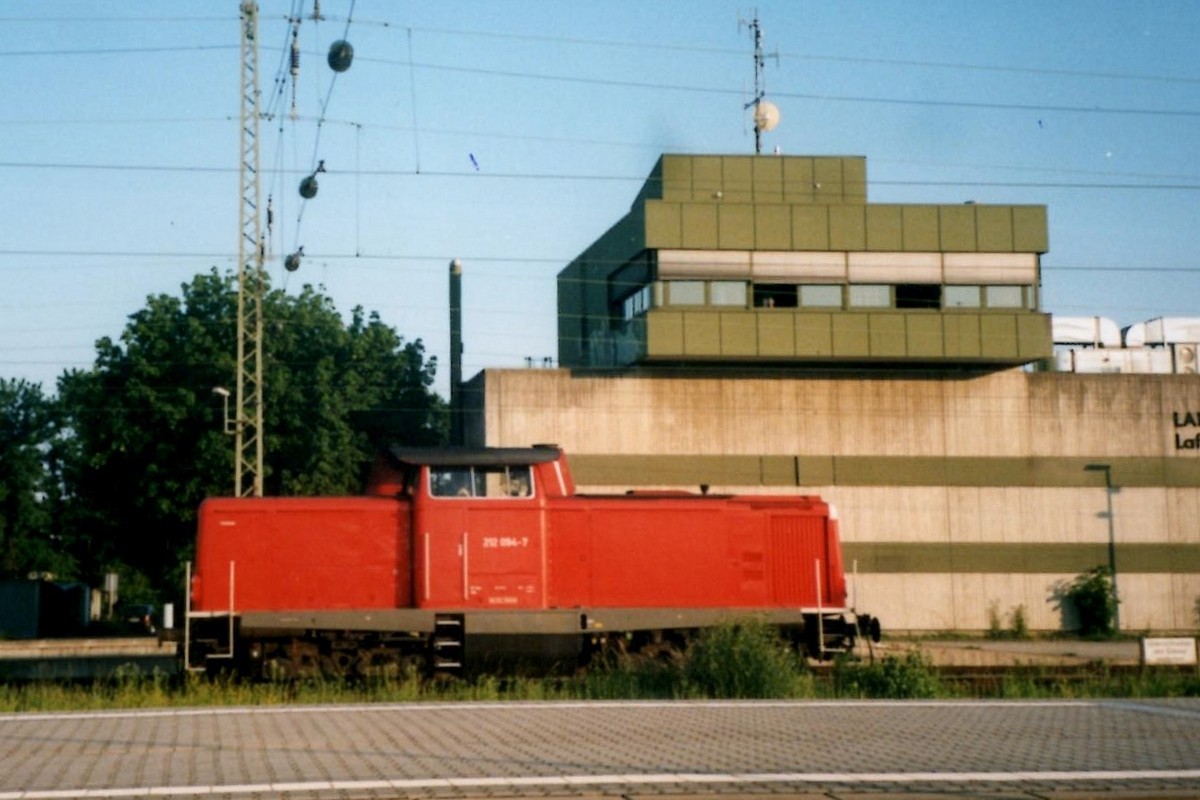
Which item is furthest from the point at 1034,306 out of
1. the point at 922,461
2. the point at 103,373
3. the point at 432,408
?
the point at 103,373

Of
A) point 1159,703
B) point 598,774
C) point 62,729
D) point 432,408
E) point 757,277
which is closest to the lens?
point 598,774

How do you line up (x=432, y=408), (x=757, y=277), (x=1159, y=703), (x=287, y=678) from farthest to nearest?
(x=432, y=408) → (x=757, y=277) → (x=287, y=678) → (x=1159, y=703)

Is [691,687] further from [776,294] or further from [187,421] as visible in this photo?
[187,421]

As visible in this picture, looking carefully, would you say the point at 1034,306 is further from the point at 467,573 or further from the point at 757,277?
the point at 467,573

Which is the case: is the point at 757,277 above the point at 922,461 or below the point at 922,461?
above

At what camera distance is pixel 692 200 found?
4147 cm

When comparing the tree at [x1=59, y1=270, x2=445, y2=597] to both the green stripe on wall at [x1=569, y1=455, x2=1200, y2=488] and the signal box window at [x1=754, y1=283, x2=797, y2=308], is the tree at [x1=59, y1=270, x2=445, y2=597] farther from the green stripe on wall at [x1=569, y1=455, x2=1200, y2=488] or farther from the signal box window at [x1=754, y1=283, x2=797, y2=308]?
the signal box window at [x1=754, y1=283, x2=797, y2=308]

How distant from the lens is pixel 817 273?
4134 cm

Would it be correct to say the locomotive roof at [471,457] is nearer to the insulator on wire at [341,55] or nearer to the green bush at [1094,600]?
the insulator on wire at [341,55]

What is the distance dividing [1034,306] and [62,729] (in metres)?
35.4

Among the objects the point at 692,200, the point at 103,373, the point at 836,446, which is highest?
the point at 692,200

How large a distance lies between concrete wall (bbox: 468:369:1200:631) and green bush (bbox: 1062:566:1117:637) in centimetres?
39

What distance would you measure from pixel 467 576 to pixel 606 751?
9742mm

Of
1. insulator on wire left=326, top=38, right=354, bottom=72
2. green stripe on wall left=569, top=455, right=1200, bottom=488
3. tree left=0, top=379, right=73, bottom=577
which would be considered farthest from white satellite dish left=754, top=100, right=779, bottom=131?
tree left=0, top=379, right=73, bottom=577
